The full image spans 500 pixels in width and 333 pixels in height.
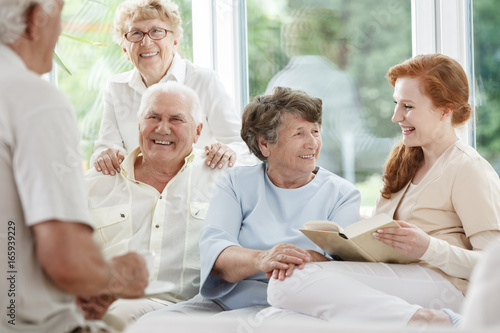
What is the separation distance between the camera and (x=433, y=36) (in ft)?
10.3

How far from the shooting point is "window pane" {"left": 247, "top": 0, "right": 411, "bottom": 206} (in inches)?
130

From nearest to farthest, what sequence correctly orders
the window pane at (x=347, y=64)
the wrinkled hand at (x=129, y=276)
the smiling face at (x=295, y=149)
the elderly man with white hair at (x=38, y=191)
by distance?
the elderly man with white hair at (x=38, y=191), the wrinkled hand at (x=129, y=276), the smiling face at (x=295, y=149), the window pane at (x=347, y=64)

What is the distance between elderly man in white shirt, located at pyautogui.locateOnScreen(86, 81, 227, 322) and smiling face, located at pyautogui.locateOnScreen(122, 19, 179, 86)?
417 mm

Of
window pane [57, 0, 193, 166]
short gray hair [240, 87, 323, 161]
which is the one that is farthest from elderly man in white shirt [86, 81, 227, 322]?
window pane [57, 0, 193, 166]

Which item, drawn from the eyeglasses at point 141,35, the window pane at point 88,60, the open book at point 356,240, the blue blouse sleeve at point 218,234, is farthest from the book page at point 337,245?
the window pane at point 88,60

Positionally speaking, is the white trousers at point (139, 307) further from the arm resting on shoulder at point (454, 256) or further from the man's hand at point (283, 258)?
the arm resting on shoulder at point (454, 256)

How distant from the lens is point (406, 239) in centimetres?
190

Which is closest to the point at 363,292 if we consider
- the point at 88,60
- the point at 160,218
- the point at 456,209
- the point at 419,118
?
the point at 456,209

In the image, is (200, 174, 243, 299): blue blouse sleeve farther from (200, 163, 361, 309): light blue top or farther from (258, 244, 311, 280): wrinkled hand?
(258, 244, 311, 280): wrinkled hand

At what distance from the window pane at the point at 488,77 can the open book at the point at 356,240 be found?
127cm

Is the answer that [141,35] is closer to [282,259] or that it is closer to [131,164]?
[131,164]

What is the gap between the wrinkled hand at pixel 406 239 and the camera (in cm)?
189

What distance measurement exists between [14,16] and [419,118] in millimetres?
1550

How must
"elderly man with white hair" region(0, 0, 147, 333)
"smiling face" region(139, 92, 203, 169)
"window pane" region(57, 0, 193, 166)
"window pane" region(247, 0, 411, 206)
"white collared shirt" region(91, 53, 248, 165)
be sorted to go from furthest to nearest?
"window pane" region(57, 0, 193, 166)
"window pane" region(247, 0, 411, 206)
"white collared shirt" region(91, 53, 248, 165)
"smiling face" region(139, 92, 203, 169)
"elderly man with white hair" region(0, 0, 147, 333)
